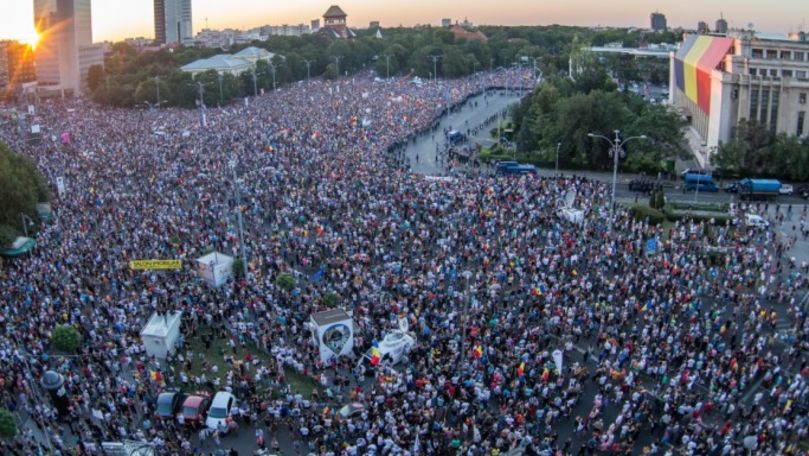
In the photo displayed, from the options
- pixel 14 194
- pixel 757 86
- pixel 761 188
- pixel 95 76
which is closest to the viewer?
pixel 14 194

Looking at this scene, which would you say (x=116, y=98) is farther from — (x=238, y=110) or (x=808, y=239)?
(x=808, y=239)

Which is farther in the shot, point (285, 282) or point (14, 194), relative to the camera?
point (14, 194)

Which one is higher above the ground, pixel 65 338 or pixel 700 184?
pixel 700 184

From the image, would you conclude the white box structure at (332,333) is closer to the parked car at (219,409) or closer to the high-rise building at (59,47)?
the parked car at (219,409)

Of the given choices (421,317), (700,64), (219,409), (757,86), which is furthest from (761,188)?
(219,409)

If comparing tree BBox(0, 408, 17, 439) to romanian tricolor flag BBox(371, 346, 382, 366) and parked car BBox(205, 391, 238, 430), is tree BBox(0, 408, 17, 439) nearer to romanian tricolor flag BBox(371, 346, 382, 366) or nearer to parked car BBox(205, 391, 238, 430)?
parked car BBox(205, 391, 238, 430)

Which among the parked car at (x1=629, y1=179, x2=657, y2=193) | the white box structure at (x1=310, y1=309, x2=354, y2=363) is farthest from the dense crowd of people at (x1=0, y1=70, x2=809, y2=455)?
the parked car at (x1=629, y1=179, x2=657, y2=193)

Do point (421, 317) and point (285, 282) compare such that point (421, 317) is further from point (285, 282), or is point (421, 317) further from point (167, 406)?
point (167, 406)

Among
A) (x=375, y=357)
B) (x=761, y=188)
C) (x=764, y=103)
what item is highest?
(x=764, y=103)
